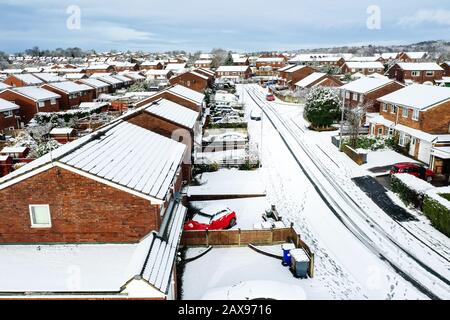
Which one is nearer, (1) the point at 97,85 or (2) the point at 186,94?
(2) the point at 186,94

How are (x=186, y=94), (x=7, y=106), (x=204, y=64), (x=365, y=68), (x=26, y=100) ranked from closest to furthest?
(x=186, y=94), (x=7, y=106), (x=26, y=100), (x=365, y=68), (x=204, y=64)

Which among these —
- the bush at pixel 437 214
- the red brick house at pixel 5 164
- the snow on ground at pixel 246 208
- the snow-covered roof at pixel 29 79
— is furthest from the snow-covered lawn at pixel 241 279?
the snow-covered roof at pixel 29 79

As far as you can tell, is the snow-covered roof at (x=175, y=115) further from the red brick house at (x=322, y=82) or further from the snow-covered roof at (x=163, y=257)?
the red brick house at (x=322, y=82)

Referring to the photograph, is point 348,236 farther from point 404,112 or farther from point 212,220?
point 404,112

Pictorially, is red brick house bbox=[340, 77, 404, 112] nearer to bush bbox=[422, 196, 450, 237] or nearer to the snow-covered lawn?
bush bbox=[422, 196, 450, 237]

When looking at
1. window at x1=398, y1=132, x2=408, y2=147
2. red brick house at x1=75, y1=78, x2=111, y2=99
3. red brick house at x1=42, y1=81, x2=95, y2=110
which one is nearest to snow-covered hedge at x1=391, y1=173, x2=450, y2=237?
window at x1=398, y1=132, x2=408, y2=147

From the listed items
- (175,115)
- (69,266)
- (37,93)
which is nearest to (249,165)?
(175,115)

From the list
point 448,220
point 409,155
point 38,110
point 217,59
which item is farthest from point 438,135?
point 217,59
